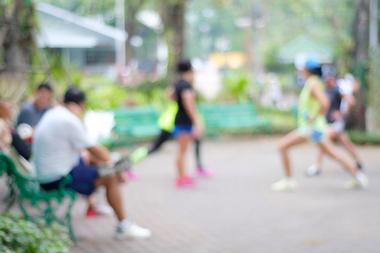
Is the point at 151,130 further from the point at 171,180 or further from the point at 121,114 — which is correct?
the point at 171,180

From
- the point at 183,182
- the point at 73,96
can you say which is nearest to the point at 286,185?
the point at 183,182

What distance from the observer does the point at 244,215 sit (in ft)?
25.2

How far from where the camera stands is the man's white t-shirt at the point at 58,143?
6.41 meters

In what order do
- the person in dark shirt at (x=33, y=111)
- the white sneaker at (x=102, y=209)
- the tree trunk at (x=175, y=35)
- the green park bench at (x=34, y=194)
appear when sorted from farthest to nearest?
the tree trunk at (x=175, y=35) < the person in dark shirt at (x=33, y=111) < the white sneaker at (x=102, y=209) < the green park bench at (x=34, y=194)

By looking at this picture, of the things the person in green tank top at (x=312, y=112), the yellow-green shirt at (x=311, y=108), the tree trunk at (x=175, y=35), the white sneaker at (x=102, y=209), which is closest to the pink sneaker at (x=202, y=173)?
the person in green tank top at (x=312, y=112)

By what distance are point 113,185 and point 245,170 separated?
186 inches

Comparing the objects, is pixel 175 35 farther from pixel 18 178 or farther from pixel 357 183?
pixel 18 178

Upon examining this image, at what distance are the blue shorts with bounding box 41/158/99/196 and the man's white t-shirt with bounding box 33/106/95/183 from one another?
0.22 ft

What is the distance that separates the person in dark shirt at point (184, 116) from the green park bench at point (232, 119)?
5509mm

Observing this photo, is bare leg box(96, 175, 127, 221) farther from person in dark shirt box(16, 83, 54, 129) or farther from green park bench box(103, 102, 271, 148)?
green park bench box(103, 102, 271, 148)

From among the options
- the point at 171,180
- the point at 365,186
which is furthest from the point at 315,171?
the point at 171,180

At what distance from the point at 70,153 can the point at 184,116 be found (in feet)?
9.75

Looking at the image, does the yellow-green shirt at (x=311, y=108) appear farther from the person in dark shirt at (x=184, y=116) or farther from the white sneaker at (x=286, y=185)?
the person in dark shirt at (x=184, y=116)

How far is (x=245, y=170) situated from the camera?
35.9 feet
